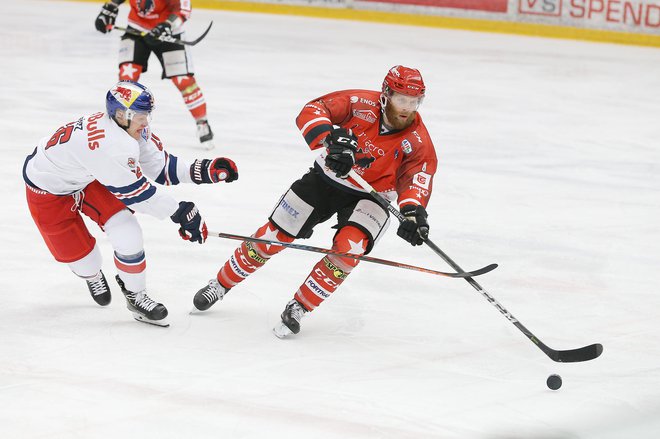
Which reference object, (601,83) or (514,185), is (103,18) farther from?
(601,83)

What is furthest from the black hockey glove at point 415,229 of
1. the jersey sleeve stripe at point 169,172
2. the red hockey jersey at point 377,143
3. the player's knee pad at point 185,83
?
the player's knee pad at point 185,83

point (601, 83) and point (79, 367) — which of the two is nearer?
point (79, 367)

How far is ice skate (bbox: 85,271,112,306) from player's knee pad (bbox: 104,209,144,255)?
9.9 inches

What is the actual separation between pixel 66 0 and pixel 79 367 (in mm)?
9020

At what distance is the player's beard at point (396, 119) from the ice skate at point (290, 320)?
71 cm

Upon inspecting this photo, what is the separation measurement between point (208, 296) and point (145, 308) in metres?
0.25

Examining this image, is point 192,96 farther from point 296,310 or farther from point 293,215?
point 296,310

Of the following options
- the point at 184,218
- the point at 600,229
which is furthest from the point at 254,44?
the point at 184,218

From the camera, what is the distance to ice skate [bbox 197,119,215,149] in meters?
6.16

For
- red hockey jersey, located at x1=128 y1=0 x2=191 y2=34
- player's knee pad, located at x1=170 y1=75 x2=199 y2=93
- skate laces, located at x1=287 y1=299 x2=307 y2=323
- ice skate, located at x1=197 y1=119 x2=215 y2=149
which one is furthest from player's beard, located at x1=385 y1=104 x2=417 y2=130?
red hockey jersey, located at x1=128 y1=0 x2=191 y2=34

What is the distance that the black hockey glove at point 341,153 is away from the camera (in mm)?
3223

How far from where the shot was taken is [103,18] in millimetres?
6508

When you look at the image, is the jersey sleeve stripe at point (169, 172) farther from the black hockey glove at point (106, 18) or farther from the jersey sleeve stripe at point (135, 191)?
the black hockey glove at point (106, 18)

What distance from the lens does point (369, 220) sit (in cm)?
348
